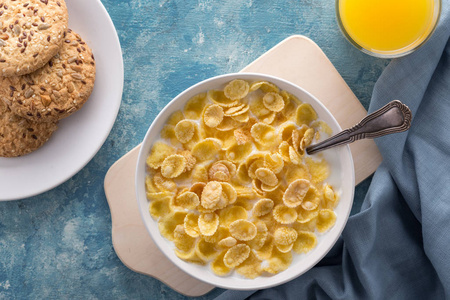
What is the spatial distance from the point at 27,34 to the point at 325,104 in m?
0.78

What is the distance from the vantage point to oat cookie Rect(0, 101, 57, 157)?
1.24 meters

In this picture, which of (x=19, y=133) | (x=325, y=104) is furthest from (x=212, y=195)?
(x=19, y=133)

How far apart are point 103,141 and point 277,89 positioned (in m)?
0.48

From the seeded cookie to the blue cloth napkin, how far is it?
66 cm

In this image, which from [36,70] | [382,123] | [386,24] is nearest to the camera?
[382,123]

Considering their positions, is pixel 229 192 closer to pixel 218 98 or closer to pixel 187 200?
pixel 187 200

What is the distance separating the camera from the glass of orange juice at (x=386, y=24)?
1.27 meters

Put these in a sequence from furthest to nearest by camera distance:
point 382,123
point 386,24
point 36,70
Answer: point 386,24 → point 36,70 → point 382,123

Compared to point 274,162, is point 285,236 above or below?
below

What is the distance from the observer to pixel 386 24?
1.29 metres

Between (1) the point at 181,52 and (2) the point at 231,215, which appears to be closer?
(2) the point at 231,215

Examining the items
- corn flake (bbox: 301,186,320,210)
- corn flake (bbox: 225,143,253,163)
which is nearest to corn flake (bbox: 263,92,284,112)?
corn flake (bbox: 225,143,253,163)

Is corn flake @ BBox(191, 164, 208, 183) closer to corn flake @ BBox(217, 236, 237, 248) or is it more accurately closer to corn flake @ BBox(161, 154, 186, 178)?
corn flake @ BBox(161, 154, 186, 178)

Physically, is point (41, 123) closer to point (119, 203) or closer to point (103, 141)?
point (103, 141)
